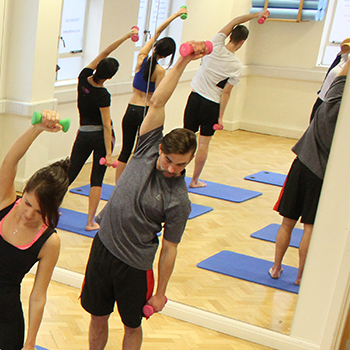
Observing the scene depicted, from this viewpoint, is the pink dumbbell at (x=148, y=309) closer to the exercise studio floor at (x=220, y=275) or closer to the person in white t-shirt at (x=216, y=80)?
the exercise studio floor at (x=220, y=275)

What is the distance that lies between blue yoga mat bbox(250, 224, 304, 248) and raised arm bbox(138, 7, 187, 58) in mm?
1324

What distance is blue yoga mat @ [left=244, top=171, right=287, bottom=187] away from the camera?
334 centimetres

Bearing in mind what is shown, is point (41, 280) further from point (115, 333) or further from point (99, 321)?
point (115, 333)

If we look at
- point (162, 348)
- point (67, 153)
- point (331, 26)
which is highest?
point (331, 26)

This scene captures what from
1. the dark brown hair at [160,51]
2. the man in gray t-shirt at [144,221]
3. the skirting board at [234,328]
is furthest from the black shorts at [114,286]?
the dark brown hair at [160,51]

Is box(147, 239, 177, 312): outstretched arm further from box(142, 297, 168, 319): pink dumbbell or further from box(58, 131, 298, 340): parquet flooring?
box(58, 131, 298, 340): parquet flooring

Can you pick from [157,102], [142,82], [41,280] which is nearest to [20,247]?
[41,280]

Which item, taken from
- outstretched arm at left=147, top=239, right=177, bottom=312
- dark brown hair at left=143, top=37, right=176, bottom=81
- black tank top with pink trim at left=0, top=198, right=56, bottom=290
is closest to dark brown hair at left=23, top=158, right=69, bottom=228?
black tank top with pink trim at left=0, top=198, right=56, bottom=290

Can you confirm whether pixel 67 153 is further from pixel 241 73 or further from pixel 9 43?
pixel 241 73

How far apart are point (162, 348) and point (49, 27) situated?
2371 mm

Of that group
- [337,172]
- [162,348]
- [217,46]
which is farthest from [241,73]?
[162,348]

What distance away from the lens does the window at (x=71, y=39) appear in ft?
12.4

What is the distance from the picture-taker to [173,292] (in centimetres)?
352

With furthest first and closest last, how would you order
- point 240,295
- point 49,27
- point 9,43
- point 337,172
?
1. point 9,43
2. point 49,27
3. point 240,295
4. point 337,172
